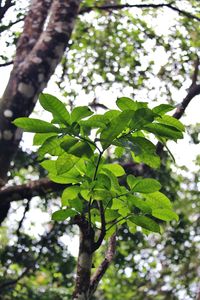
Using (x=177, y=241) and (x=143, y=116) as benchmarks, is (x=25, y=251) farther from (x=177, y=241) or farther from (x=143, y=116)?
(x=143, y=116)

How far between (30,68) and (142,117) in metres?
2.32

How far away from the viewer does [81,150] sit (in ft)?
3.53

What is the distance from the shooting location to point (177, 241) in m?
6.23

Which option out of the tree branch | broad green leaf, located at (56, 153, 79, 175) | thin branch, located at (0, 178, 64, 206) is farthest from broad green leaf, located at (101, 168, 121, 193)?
the tree branch

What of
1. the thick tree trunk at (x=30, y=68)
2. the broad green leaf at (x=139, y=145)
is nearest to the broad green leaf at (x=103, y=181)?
the broad green leaf at (x=139, y=145)

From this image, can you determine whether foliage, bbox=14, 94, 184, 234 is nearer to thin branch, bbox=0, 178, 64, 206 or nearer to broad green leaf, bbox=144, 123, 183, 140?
broad green leaf, bbox=144, 123, 183, 140

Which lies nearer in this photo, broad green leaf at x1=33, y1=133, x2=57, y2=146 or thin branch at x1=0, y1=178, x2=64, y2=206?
broad green leaf at x1=33, y1=133, x2=57, y2=146

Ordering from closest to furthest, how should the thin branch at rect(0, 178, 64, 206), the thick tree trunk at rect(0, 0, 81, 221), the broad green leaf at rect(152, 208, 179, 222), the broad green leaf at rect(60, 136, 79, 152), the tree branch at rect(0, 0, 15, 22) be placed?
the broad green leaf at rect(60, 136, 79, 152)
the broad green leaf at rect(152, 208, 179, 222)
the thin branch at rect(0, 178, 64, 206)
the thick tree trunk at rect(0, 0, 81, 221)
the tree branch at rect(0, 0, 15, 22)

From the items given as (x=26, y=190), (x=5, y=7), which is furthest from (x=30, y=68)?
(x=5, y=7)

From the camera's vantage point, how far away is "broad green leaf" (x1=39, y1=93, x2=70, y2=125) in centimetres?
111

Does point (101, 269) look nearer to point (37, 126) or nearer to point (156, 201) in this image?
point (156, 201)

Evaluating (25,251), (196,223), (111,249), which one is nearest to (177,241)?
(196,223)

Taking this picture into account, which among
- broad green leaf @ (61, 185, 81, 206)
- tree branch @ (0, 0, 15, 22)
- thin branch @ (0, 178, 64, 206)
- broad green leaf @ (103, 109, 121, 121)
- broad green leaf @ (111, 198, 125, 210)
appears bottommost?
broad green leaf @ (111, 198, 125, 210)

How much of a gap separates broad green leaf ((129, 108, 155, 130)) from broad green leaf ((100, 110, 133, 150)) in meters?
0.03
